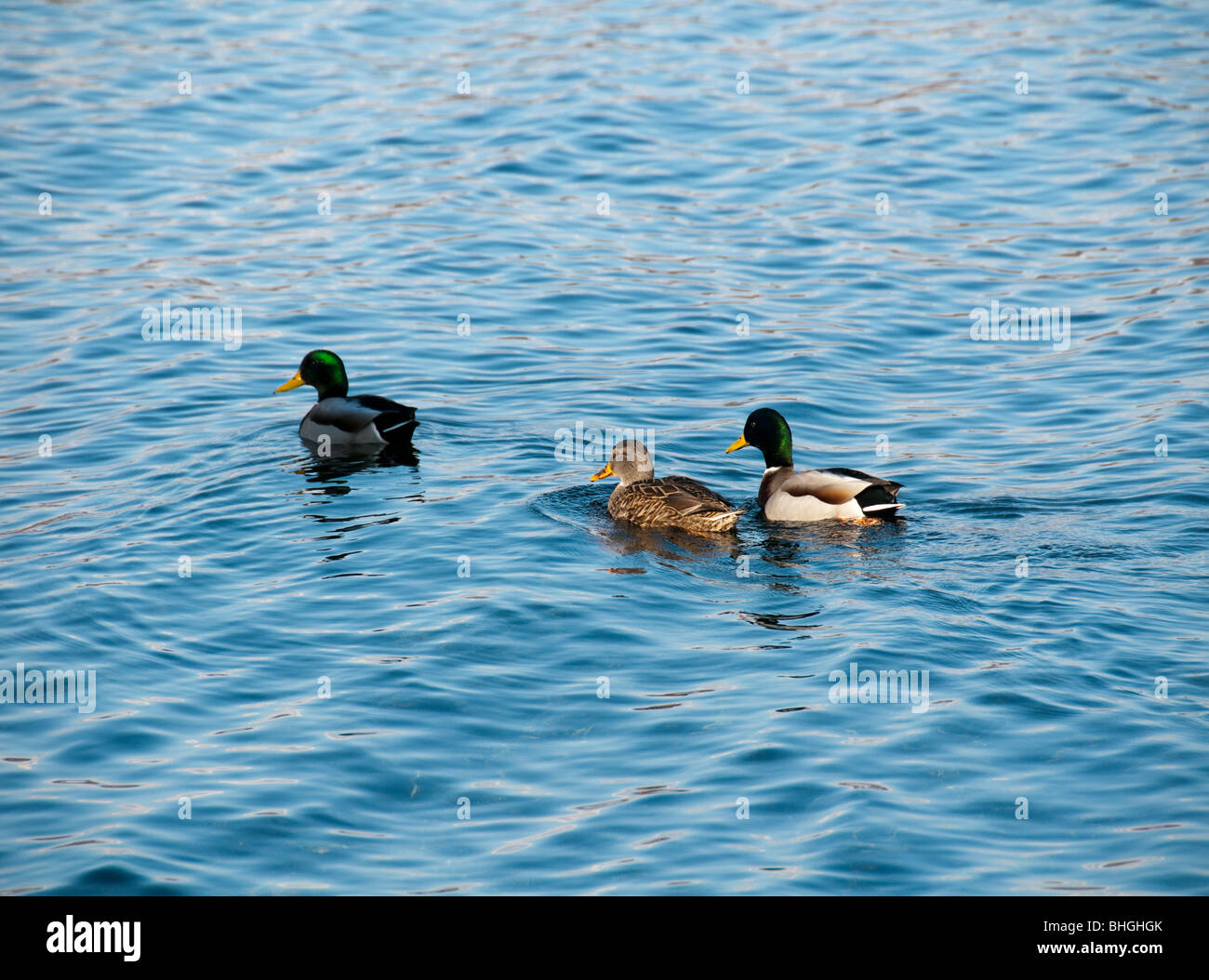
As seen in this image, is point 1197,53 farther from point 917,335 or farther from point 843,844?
point 843,844

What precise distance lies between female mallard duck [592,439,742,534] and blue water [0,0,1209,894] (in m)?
0.24

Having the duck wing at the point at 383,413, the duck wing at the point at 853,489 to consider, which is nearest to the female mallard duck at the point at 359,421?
the duck wing at the point at 383,413

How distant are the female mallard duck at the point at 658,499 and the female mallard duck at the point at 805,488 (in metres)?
0.48

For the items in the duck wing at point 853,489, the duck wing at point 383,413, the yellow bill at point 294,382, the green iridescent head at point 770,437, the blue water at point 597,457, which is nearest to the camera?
the blue water at point 597,457

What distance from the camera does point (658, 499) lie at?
37.1 ft

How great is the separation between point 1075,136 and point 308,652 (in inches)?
670

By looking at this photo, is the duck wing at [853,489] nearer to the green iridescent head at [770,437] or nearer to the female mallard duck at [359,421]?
the green iridescent head at [770,437]

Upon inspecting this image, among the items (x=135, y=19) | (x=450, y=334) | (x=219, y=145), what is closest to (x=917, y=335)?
(x=450, y=334)

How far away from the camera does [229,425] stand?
45.4 ft

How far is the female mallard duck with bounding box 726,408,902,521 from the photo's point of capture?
11195 mm

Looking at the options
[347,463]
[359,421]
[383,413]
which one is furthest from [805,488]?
[347,463]

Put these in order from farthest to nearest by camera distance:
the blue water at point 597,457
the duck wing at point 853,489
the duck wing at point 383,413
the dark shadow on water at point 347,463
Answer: the duck wing at point 383,413 → the dark shadow on water at point 347,463 → the duck wing at point 853,489 → the blue water at point 597,457

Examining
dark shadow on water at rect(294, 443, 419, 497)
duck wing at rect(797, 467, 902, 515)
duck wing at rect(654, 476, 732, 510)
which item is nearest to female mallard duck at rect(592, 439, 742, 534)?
duck wing at rect(654, 476, 732, 510)

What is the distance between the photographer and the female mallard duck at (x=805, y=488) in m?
11.2
